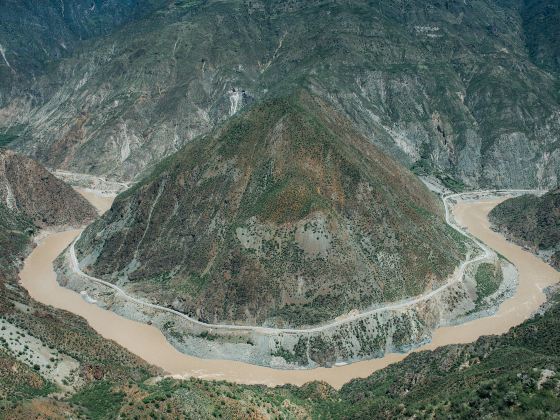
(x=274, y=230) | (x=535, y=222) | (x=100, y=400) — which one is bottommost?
(x=535, y=222)

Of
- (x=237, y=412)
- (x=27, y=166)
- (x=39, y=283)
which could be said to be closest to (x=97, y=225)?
(x=39, y=283)

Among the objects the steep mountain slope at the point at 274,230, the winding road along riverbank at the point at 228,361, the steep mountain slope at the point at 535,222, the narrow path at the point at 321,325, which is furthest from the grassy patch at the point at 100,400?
the steep mountain slope at the point at 535,222

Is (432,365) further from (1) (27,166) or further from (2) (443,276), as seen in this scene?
(1) (27,166)

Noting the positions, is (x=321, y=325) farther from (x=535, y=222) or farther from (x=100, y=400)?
(x=535, y=222)

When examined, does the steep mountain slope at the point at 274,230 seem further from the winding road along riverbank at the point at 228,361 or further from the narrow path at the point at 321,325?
the winding road along riverbank at the point at 228,361

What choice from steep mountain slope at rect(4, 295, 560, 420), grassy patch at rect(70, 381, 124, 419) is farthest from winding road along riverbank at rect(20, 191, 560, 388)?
grassy patch at rect(70, 381, 124, 419)

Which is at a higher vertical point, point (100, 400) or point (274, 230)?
point (100, 400)

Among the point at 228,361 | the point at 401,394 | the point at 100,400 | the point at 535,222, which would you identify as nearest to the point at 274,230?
the point at 228,361

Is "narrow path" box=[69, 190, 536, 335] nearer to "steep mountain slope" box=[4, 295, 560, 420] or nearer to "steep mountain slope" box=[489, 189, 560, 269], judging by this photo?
"steep mountain slope" box=[4, 295, 560, 420]
